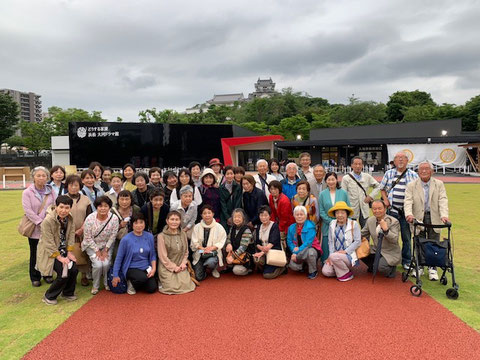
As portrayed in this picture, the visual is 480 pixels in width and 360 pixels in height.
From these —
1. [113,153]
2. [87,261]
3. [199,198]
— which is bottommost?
[87,261]

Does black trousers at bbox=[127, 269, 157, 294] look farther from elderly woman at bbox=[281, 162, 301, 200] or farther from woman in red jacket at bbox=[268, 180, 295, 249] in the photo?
Result: elderly woman at bbox=[281, 162, 301, 200]

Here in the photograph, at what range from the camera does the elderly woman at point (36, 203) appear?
425cm

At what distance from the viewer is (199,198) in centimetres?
504

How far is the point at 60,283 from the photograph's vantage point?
3.87 metres

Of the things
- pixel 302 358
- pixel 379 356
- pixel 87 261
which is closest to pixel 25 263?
pixel 87 261

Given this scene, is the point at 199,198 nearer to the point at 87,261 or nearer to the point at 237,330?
the point at 87,261

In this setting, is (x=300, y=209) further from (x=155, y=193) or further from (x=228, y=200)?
(x=155, y=193)

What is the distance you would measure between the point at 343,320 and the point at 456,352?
38.7 inches

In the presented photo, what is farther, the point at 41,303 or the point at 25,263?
the point at 25,263

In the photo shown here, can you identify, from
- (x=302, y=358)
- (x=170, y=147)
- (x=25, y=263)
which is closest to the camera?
(x=302, y=358)

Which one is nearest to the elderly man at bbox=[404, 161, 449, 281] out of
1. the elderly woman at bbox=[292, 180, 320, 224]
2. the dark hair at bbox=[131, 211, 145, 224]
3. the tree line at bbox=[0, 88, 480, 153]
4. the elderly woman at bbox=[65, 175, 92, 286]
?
the elderly woman at bbox=[292, 180, 320, 224]

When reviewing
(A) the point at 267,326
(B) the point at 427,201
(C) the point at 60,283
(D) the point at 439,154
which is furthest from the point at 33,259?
(D) the point at 439,154

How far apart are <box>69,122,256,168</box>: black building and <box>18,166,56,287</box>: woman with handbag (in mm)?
16173

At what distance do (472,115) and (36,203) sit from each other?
4876 cm
